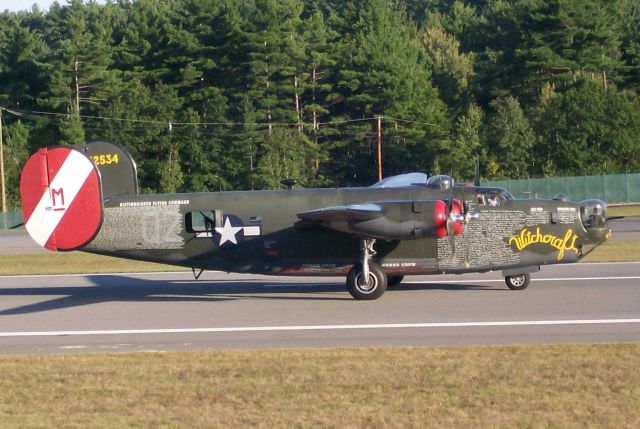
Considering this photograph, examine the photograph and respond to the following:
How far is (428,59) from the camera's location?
9181 centimetres

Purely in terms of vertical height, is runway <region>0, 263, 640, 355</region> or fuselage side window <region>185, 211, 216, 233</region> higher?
fuselage side window <region>185, 211, 216, 233</region>

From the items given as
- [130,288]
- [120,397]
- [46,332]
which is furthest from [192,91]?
[120,397]

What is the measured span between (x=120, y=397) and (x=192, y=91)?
6732 centimetres

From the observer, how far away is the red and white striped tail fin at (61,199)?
17.6 meters

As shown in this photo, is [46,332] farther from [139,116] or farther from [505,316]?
[139,116]

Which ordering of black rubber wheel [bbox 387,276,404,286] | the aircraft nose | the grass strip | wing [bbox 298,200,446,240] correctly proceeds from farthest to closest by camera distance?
black rubber wheel [bbox 387,276,404,286] < the aircraft nose < wing [bbox 298,200,446,240] < the grass strip

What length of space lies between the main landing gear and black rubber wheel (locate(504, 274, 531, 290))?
2.79 m

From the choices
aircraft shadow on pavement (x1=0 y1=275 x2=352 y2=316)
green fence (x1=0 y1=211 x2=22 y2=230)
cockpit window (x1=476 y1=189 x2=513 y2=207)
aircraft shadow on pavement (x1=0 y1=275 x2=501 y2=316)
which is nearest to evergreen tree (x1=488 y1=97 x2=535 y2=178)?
green fence (x1=0 y1=211 x2=22 y2=230)

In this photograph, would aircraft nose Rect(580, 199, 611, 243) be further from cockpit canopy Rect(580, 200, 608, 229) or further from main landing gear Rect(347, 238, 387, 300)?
main landing gear Rect(347, 238, 387, 300)

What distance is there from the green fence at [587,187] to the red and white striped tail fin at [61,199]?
4914 cm

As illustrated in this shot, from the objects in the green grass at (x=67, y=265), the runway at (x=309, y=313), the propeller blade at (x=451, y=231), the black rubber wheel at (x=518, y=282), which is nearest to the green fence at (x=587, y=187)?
the green grass at (x=67, y=265)

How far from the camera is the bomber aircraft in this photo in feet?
58.8

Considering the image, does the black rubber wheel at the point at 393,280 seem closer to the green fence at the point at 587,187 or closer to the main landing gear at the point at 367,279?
the main landing gear at the point at 367,279

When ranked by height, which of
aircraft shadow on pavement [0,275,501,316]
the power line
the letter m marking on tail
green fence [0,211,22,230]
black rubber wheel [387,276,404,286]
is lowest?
green fence [0,211,22,230]
